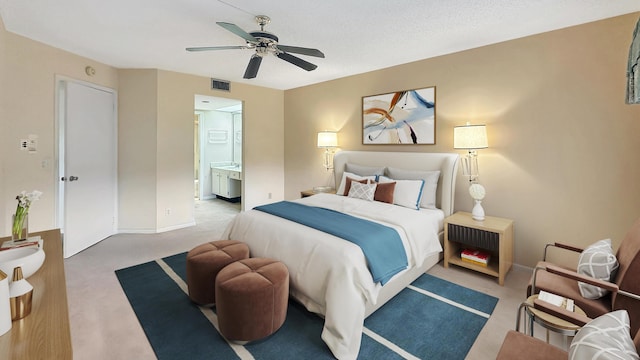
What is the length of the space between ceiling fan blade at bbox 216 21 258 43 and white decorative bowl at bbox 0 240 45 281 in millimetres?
1853

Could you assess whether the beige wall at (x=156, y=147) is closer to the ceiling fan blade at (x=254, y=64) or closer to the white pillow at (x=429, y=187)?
the ceiling fan blade at (x=254, y=64)

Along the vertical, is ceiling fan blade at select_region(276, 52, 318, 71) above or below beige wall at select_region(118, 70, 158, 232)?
above

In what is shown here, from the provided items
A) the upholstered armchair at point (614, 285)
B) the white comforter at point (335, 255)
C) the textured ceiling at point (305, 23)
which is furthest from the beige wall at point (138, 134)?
the upholstered armchair at point (614, 285)

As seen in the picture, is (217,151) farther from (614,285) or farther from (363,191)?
(614,285)

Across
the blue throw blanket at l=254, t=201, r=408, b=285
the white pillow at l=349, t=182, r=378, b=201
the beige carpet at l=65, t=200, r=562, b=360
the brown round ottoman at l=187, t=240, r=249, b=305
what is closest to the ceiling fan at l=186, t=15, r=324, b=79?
the blue throw blanket at l=254, t=201, r=408, b=285

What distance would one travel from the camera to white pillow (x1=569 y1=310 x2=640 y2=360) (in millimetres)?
954

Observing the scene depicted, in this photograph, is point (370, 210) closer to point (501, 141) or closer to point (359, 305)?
point (359, 305)

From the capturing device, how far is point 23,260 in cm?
123

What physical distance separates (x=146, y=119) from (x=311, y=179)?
2.99m

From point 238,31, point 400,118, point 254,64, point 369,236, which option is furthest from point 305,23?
point 369,236

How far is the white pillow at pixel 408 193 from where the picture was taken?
11.2ft

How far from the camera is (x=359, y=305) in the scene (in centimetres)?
200

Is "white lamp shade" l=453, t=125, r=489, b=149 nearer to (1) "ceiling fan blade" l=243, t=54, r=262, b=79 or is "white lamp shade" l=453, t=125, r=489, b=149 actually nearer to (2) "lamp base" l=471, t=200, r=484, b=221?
(2) "lamp base" l=471, t=200, r=484, b=221

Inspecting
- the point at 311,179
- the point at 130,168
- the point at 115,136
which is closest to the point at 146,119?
the point at 115,136
